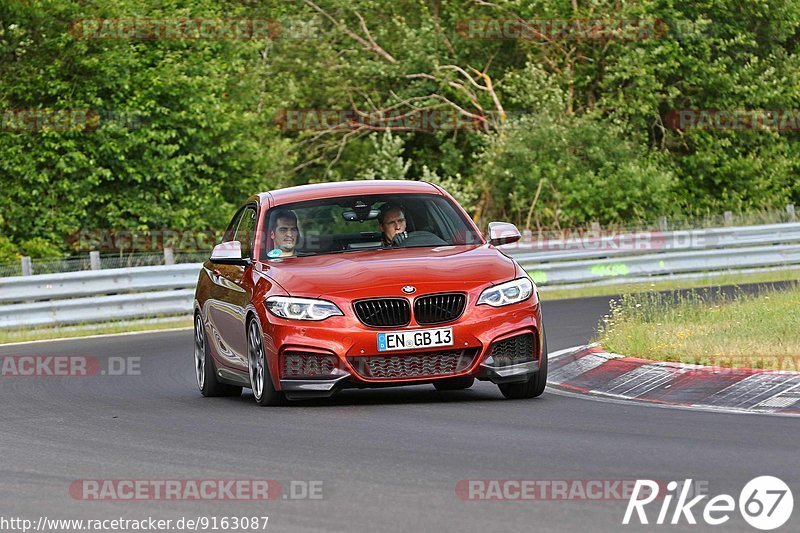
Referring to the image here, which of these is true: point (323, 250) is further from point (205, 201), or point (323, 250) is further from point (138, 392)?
point (205, 201)

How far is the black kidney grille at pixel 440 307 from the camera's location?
1131cm

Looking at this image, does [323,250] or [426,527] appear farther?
Answer: [323,250]

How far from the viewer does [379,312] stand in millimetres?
11305

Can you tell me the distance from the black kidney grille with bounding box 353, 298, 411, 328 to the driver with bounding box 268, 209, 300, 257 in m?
1.46

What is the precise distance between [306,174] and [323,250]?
109ft

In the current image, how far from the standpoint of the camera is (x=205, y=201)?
37906 mm

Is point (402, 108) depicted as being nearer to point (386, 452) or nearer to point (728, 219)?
point (728, 219)

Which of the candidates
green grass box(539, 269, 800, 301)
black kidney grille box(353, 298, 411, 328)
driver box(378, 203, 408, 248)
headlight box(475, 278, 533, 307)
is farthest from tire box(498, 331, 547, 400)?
green grass box(539, 269, 800, 301)

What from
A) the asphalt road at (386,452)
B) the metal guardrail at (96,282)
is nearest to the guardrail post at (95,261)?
the metal guardrail at (96,282)

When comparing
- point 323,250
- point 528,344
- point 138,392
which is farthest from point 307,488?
point 138,392

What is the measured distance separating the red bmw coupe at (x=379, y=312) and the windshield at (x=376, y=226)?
0.01m

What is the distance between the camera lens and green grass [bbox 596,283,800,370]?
12.2 m

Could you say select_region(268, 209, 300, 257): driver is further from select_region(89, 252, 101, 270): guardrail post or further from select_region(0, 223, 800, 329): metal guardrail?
select_region(89, 252, 101, 270): guardrail post

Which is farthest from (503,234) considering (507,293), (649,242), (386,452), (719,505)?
(649,242)
